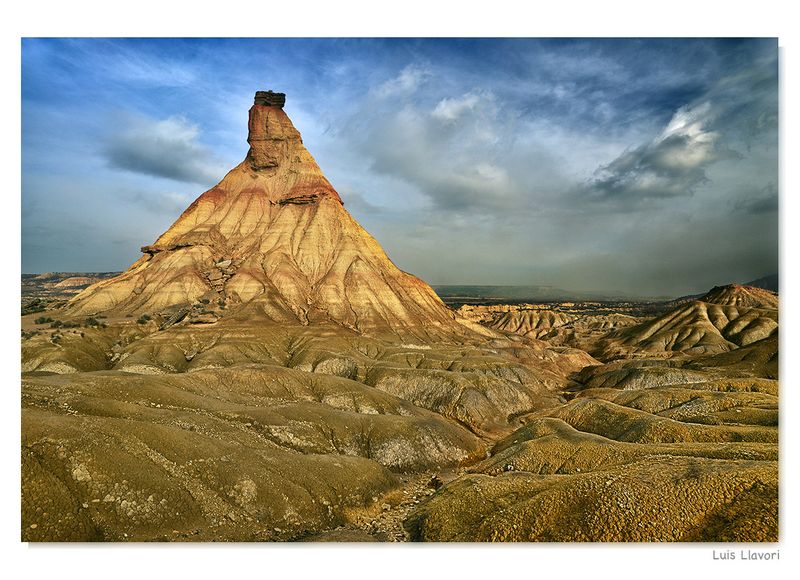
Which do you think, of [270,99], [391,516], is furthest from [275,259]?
[391,516]

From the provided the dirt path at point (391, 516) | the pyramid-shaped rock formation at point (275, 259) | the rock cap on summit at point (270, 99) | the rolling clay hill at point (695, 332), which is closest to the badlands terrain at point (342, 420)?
the dirt path at point (391, 516)

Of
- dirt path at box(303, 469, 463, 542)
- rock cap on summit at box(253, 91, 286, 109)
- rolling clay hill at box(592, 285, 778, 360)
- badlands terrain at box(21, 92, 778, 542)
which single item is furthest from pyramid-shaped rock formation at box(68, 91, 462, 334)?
dirt path at box(303, 469, 463, 542)

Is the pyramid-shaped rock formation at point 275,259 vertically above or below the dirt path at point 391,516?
above

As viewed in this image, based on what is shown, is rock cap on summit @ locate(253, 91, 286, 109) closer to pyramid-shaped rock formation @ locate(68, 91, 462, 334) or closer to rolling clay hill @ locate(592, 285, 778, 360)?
pyramid-shaped rock formation @ locate(68, 91, 462, 334)

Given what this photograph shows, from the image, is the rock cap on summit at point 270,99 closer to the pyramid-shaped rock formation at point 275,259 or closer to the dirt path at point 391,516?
the pyramid-shaped rock formation at point 275,259

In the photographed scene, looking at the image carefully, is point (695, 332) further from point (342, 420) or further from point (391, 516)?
point (391, 516)
